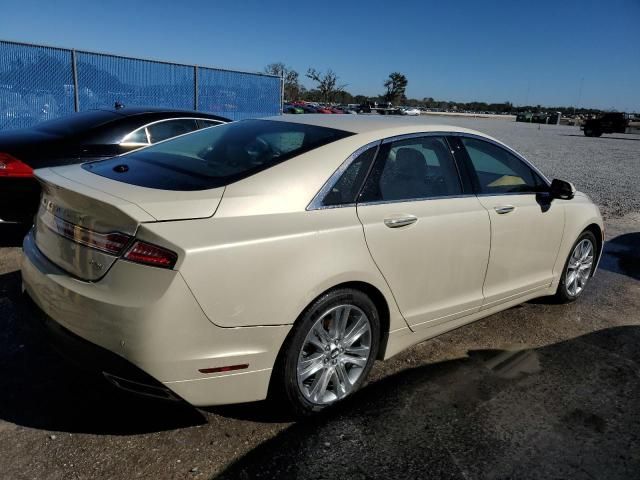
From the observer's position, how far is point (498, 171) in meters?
3.91

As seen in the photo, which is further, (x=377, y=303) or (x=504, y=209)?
(x=504, y=209)

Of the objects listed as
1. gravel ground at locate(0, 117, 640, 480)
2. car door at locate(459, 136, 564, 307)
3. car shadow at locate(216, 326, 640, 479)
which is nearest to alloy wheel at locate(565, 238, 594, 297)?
car door at locate(459, 136, 564, 307)

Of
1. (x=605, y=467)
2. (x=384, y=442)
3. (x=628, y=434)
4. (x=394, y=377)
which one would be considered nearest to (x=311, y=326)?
(x=384, y=442)

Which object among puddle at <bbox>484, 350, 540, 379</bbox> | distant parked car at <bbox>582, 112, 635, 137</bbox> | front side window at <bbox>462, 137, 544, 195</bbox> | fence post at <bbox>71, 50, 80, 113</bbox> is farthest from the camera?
distant parked car at <bbox>582, 112, 635, 137</bbox>

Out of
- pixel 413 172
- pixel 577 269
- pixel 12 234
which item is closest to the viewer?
pixel 413 172

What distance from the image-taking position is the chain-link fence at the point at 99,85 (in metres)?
10.1

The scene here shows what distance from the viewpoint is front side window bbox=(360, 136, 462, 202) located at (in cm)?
297

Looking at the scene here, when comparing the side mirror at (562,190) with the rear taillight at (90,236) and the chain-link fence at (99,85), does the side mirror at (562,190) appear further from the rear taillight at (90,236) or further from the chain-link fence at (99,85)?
the chain-link fence at (99,85)

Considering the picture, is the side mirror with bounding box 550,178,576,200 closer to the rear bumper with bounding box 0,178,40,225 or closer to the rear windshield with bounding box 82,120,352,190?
the rear windshield with bounding box 82,120,352,190

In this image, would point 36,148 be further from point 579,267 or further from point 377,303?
point 579,267

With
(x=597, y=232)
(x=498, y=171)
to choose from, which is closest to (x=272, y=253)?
(x=498, y=171)

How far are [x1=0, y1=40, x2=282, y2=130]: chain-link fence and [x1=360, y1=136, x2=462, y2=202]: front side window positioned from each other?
9.53m

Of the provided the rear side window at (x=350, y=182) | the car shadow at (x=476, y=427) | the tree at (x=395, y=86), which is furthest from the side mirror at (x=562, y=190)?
the tree at (x=395, y=86)

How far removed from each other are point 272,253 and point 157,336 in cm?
59
